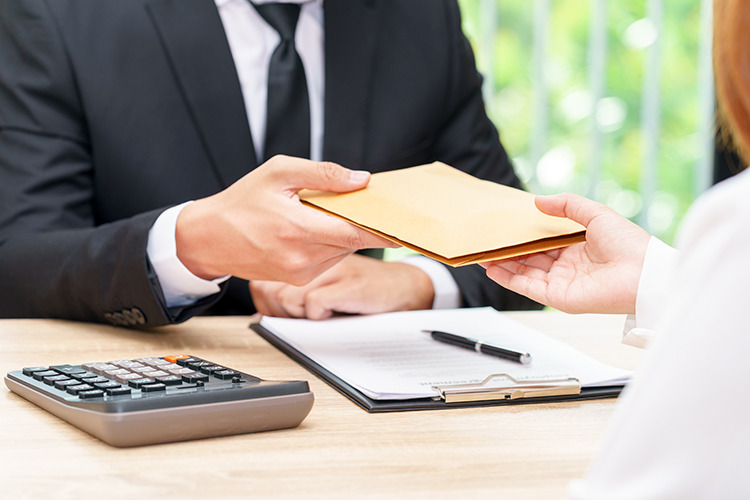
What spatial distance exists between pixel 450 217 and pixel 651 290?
0.20m

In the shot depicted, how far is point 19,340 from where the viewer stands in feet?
2.67

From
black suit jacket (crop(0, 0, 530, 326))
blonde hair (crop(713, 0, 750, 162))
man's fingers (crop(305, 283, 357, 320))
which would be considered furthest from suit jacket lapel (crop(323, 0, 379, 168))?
blonde hair (crop(713, 0, 750, 162))

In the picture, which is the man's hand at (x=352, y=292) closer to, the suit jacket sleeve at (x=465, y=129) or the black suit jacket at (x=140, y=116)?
the black suit jacket at (x=140, y=116)

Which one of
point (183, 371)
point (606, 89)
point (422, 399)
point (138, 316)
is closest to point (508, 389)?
point (422, 399)

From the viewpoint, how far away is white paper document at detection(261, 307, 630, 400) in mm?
650

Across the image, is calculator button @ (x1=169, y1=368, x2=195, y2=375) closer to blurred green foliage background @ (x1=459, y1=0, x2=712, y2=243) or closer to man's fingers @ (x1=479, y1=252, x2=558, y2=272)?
man's fingers @ (x1=479, y1=252, x2=558, y2=272)

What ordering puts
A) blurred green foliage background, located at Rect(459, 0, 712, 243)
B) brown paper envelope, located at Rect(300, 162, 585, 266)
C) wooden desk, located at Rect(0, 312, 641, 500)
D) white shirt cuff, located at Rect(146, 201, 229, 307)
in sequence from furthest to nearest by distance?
blurred green foliage background, located at Rect(459, 0, 712, 243) < white shirt cuff, located at Rect(146, 201, 229, 307) < brown paper envelope, located at Rect(300, 162, 585, 266) < wooden desk, located at Rect(0, 312, 641, 500)

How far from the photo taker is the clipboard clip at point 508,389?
607mm

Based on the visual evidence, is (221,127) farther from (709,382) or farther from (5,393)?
(709,382)

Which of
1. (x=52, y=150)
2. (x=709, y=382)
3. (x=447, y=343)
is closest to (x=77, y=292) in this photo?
(x=52, y=150)

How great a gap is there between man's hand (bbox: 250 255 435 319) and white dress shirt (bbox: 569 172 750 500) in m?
0.69

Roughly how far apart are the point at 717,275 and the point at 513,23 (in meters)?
2.44

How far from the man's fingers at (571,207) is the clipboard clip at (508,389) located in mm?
174

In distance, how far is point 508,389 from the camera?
24.3 inches
